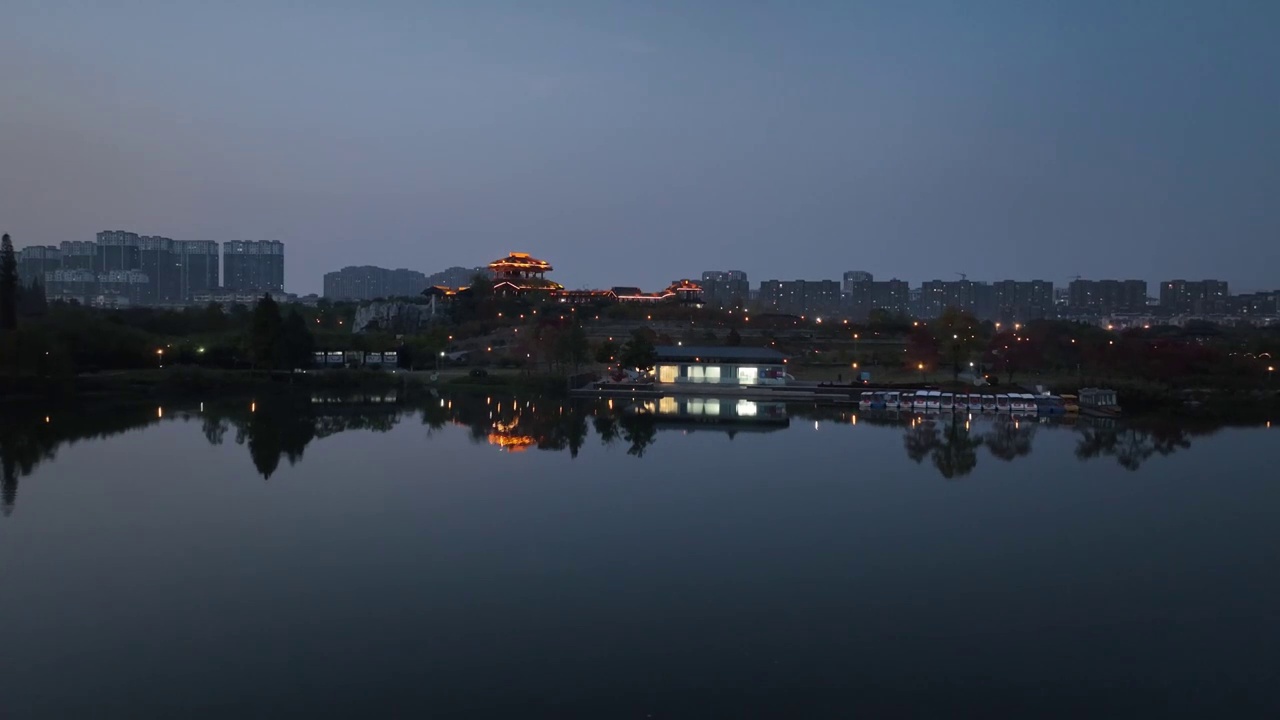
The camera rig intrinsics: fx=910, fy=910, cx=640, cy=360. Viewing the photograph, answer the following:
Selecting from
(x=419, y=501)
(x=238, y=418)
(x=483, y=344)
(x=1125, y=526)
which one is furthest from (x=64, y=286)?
(x=1125, y=526)

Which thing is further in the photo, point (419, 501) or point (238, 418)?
point (238, 418)

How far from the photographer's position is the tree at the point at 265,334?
2170 centimetres

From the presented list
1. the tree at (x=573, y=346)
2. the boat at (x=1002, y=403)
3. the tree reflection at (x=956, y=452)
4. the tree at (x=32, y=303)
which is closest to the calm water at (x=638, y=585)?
the tree reflection at (x=956, y=452)

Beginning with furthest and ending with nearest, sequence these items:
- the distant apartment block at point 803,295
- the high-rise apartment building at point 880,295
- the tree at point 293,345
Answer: the high-rise apartment building at point 880,295 → the distant apartment block at point 803,295 → the tree at point 293,345

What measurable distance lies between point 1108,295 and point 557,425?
65.7m

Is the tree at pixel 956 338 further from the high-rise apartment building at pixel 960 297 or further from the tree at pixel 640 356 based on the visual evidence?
the high-rise apartment building at pixel 960 297

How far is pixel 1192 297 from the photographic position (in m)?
66.8

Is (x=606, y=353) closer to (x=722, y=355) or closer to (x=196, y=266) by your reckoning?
(x=722, y=355)

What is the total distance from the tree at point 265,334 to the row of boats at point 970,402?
13.7m

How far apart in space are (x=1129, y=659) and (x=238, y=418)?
14.8m

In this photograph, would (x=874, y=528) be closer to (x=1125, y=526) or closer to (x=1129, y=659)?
(x=1125, y=526)

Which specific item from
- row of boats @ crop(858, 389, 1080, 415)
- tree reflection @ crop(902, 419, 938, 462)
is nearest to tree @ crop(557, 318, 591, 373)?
row of boats @ crop(858, 389, 1080, 415)

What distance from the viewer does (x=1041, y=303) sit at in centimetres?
7081

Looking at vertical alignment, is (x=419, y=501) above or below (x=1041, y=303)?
below
